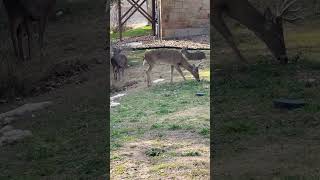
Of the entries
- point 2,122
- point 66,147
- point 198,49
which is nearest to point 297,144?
point 66,147

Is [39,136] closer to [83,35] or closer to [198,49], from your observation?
[83,35]

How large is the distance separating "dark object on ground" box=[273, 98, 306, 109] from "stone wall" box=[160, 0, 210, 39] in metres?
5.74

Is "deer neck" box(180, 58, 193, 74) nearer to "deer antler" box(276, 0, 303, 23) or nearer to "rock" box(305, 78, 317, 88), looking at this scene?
"deer antler" box(276, 0, 303, 23)

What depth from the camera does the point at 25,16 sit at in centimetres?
670

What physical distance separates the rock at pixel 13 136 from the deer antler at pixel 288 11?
3399 millimetres

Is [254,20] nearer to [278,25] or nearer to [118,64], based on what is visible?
[278,25]

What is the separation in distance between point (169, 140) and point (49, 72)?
195 centimetres

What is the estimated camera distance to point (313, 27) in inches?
268

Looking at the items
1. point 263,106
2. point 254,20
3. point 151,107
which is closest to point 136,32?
point 254,20

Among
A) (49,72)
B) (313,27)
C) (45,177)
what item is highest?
(313,27)

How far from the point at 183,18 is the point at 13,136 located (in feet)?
22.4

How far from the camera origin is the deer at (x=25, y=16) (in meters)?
6.57

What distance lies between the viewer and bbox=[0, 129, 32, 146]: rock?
536cm

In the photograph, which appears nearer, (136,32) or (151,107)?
(151,107)
